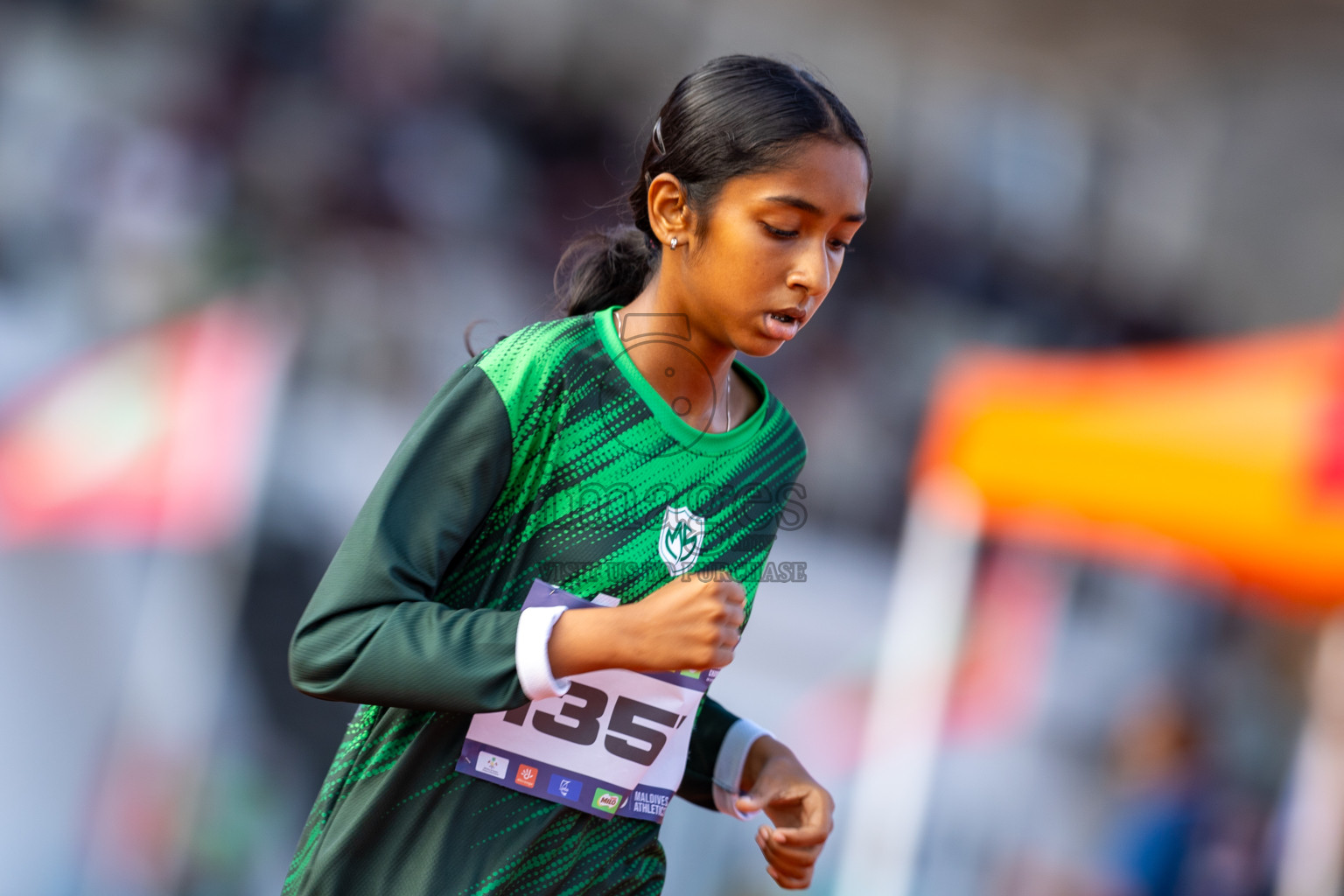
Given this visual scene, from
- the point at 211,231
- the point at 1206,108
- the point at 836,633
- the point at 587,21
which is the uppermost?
the point at 1206,108

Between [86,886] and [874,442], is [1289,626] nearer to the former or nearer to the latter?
[874,442]

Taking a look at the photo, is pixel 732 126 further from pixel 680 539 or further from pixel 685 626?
pixel 685 626

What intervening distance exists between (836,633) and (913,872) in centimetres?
173

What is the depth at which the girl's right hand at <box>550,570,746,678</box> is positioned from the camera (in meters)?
1.22

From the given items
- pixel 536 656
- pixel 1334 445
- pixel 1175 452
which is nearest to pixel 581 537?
pixel 536 656

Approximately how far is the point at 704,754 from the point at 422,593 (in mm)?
581

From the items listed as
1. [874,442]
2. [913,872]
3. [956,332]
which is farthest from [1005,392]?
[956,332]

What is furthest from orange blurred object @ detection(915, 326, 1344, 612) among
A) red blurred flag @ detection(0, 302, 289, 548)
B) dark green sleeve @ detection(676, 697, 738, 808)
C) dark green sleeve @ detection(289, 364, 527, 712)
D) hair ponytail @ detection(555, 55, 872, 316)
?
dark green sleeve @ detection(289, 364, 527, 712)

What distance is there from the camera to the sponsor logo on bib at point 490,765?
4.56 feet

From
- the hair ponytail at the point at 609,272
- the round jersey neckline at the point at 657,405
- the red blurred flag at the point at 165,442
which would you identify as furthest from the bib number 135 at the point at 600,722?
the red blurred flag at the point at 165,442

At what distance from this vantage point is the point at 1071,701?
330 inches

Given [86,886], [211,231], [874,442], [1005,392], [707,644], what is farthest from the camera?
[874,442]

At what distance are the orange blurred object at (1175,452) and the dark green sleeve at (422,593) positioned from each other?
11.7 ft

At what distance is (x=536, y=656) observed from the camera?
4.03 feet
